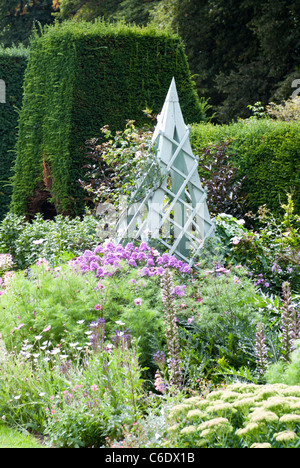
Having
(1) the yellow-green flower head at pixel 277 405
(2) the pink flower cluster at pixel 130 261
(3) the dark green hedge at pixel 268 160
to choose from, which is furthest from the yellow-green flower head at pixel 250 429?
(3) the dark green hedge at pixel 268 160

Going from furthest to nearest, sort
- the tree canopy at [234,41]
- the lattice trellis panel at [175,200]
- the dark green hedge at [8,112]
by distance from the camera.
→ 1. the tree canopy at [234,41]
2. the dark green hedge at [8,112]
3. the lattice trellis panel at [175,200]

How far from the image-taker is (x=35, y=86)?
8.74 metres

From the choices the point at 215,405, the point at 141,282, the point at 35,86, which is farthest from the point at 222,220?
the point at 35,86

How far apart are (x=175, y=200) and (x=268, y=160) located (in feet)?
8.75

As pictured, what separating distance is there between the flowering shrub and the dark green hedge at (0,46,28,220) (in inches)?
349

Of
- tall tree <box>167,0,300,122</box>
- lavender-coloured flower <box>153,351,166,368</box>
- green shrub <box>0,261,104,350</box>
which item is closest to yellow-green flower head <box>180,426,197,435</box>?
lavender-coloured flower <box>153,351,166,368</box>

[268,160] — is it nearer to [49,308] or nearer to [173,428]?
[49,308]

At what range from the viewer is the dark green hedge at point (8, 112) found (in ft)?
35.1

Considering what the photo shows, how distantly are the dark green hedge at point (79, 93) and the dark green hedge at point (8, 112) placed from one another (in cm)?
189

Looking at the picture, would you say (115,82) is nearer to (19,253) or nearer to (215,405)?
(19,253)

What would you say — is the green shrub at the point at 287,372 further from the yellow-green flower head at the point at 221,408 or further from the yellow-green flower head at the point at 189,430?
the yellow-green flower head at the point at 189,430

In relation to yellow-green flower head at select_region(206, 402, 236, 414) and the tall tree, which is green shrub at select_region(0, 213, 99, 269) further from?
the tall tree
